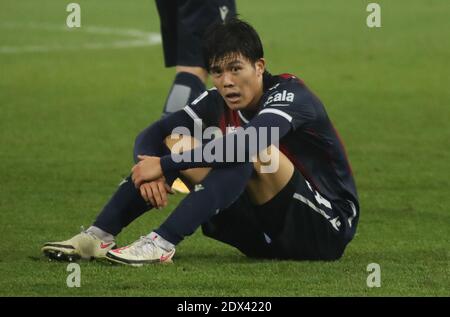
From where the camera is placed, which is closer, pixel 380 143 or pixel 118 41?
pixel 380 143

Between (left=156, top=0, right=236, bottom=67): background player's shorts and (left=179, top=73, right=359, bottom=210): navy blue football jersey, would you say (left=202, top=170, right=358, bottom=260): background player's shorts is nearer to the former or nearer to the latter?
(left=179, top=73, right=359, bottom=210): navy blue football jersey

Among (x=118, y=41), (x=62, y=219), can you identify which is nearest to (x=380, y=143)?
(x=62, y=219)

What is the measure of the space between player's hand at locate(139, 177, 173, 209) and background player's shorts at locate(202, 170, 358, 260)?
0.99ft

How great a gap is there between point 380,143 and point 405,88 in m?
3.18

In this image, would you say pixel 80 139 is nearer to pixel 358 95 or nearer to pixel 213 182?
pixel 358 95

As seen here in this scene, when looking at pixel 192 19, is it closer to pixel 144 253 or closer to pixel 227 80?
pixel 227 80

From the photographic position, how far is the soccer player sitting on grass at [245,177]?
631 centimetres

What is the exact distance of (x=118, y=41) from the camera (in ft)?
60.8

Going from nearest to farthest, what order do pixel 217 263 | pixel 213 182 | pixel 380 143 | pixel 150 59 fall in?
pixel 213 182 → pixel 217 263 → pixel 380 143 → pixel 150 59

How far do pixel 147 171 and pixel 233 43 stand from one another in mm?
738

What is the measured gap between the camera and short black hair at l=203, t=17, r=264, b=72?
658 cm

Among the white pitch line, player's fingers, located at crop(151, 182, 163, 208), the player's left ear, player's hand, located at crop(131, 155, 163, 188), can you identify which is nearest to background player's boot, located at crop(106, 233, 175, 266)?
player's fingers, located at crop(151, 182, 163, 208)

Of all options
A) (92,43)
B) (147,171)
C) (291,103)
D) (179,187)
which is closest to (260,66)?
(291,103)
